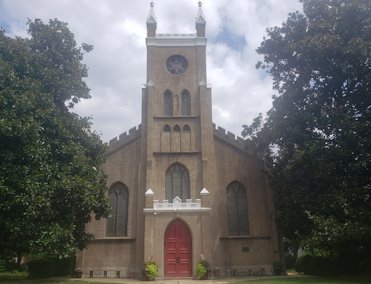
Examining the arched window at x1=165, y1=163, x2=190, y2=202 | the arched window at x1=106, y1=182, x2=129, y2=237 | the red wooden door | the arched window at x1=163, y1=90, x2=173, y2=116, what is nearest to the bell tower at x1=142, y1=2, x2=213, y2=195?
the arched window at x1=163, y1=90, x2=173, y2=116

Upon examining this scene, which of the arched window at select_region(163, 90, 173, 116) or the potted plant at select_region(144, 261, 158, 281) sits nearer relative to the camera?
the potted plant at select_region(144, 261, 158, 281)

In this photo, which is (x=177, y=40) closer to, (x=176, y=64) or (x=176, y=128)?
(x=176, y=64)

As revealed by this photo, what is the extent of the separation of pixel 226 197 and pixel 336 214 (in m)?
10.00

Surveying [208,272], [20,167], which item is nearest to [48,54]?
[20,167]

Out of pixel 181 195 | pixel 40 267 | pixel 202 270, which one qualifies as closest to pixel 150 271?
pixel 202 270

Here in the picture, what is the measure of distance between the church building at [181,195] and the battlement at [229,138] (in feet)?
0.26

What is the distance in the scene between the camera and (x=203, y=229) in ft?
90.8

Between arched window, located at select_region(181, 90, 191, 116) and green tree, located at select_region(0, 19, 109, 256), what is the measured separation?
1047 centimetres

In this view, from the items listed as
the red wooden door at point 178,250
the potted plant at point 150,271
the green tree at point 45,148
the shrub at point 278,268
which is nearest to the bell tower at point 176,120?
the red wooden door at point 178,250

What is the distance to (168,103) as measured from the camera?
109ft

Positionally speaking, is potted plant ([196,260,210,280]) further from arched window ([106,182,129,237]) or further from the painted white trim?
the painted white trim

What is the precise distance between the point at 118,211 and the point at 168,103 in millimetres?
9833

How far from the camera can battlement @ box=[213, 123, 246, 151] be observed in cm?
3148

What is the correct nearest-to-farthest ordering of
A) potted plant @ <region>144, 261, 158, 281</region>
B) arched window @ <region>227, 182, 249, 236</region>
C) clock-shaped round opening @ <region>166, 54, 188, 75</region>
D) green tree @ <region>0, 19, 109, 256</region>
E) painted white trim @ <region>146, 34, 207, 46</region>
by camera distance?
green tree @ <region>0, 19, 109, 256</region>
potted plant @ <region>144, 261, 158, 281</region>
arched window @ <region>227, 182, 249, 236</region>
clock-shaped round opening @ <region>166, 54, 188, 75</region>
painted white trim @ <region>146, 34, 207, 46</region>
